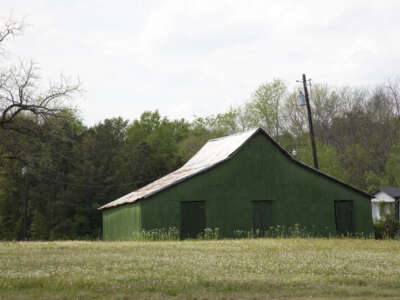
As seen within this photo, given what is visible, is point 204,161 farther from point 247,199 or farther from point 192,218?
point 192,218

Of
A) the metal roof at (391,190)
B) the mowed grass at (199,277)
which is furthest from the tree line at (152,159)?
the mowed grass at (199,277)

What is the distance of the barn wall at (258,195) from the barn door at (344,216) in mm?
300

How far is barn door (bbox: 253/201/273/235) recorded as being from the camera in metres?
32.2

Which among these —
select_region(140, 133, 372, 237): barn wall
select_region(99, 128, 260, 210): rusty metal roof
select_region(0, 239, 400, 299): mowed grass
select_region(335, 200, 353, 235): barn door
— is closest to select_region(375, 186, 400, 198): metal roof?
select_region(140, 133, 372, 237): barn wall

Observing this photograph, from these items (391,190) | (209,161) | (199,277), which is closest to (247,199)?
(209,161)

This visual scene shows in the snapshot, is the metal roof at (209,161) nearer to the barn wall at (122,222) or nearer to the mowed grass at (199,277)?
the barn wall at (122,222)

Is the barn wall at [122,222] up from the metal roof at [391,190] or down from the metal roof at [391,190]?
down

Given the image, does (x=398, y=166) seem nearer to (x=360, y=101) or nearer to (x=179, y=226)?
(x=360, y=101)

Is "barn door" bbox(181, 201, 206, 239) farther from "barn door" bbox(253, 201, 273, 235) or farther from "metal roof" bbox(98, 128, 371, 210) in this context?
"barn door" bbox(253, 201, 273, 235)

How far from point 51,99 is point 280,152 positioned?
13463mm

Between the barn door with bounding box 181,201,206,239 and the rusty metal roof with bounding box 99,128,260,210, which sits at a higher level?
the rusty metal roof with bounding box 99,128,260,210

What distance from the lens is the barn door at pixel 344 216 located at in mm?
34688

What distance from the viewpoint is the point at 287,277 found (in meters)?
11.4

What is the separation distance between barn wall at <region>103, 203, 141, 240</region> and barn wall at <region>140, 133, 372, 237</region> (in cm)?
131
